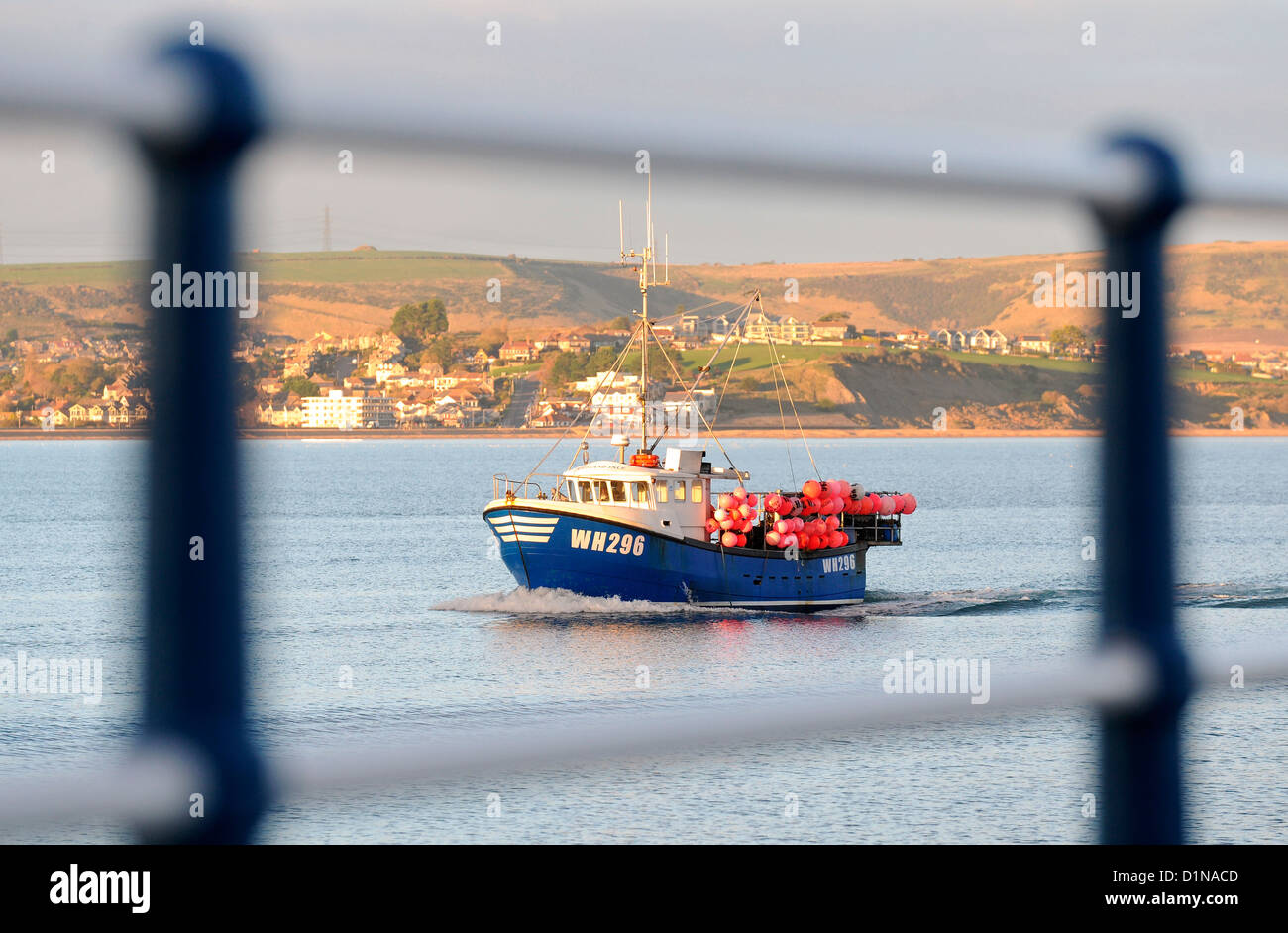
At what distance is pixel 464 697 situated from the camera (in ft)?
145

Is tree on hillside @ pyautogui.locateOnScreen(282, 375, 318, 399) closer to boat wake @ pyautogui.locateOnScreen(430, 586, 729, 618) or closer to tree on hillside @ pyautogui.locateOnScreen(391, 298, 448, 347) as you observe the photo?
tree on hillside @ pyautogui.locateOnScreen(391, 298, 448, 347)

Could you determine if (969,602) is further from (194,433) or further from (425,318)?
(194,433)

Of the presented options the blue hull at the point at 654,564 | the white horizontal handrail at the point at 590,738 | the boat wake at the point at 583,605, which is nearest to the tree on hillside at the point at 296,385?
the white horizontal handrail at the point at 590,738

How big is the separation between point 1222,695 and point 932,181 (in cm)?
100

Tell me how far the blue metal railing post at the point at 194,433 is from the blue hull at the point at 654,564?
1795 inches

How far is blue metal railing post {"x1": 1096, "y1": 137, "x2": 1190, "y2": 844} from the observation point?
2.33 meters

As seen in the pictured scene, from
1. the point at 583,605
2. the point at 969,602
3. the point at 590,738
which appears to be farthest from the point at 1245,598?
the point at 590,738

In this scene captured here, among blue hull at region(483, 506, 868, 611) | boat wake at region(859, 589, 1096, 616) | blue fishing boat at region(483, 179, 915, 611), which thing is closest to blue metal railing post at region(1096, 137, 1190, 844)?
blue fishing boat at region(483, 179, 915, 611)

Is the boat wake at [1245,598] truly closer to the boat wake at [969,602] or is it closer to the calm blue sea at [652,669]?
the calm blue sea at [652,669]

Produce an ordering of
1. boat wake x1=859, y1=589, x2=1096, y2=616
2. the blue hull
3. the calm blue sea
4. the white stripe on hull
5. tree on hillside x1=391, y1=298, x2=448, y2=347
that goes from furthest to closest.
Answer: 1. boat wake x1=859, y1=589, x2=1096, y2=616
2. the white stripe on hull
3. the blue hull
4. tree on hillside x1=391, y1=298, x2=448, y2=347
5. the calm blue sea

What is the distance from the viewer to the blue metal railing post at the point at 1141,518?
2334 millimetres

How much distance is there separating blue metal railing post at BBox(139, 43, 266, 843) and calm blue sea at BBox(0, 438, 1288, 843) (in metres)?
0.03
